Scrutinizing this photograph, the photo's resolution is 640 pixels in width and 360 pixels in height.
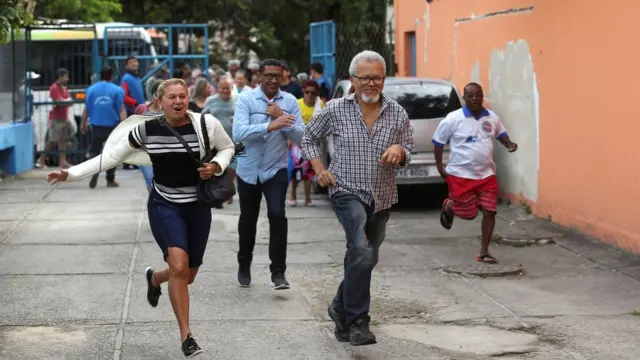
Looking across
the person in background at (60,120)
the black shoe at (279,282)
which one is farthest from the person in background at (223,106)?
the person in background at (60,120)

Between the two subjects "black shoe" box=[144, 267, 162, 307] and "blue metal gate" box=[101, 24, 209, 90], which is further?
"blue metal gate" box=[101, 24, 209, 90]

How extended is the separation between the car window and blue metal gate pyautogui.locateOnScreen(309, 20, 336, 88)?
6406mm

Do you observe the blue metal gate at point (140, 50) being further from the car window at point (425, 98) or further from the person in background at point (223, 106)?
the person in background at point (223, 106)

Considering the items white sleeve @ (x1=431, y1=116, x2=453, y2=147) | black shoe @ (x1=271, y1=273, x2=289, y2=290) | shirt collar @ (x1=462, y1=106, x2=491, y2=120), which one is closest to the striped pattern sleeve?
black shoe @ (x1=271, y1=273, x2=289, y2=290)

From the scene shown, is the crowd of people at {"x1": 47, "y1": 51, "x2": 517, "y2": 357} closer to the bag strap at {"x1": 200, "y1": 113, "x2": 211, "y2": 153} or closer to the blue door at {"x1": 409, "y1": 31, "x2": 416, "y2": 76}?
the bag strap at {"x1": 200, "y1": 113, "x2": 211, "y2": 153}

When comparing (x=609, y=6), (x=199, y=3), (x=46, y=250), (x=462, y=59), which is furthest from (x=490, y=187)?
(x=199, y=3)

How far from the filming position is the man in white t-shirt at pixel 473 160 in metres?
10.3

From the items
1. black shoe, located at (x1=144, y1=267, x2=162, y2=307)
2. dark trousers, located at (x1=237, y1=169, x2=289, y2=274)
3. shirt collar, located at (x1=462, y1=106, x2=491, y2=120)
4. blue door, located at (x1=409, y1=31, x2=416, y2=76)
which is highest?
blue door, located at (x1=409, y1=31, x2=416, y2=76)

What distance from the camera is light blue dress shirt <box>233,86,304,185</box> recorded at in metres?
8.80

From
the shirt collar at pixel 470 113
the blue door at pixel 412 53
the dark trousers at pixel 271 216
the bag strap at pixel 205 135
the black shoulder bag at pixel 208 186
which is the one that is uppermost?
the blue door at pixel 412 53

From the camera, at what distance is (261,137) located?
8812 millimetres

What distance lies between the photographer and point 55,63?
2169 centimetres

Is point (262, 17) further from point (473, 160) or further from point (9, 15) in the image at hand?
point (473, 160)

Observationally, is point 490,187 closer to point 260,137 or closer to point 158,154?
point 260,137
